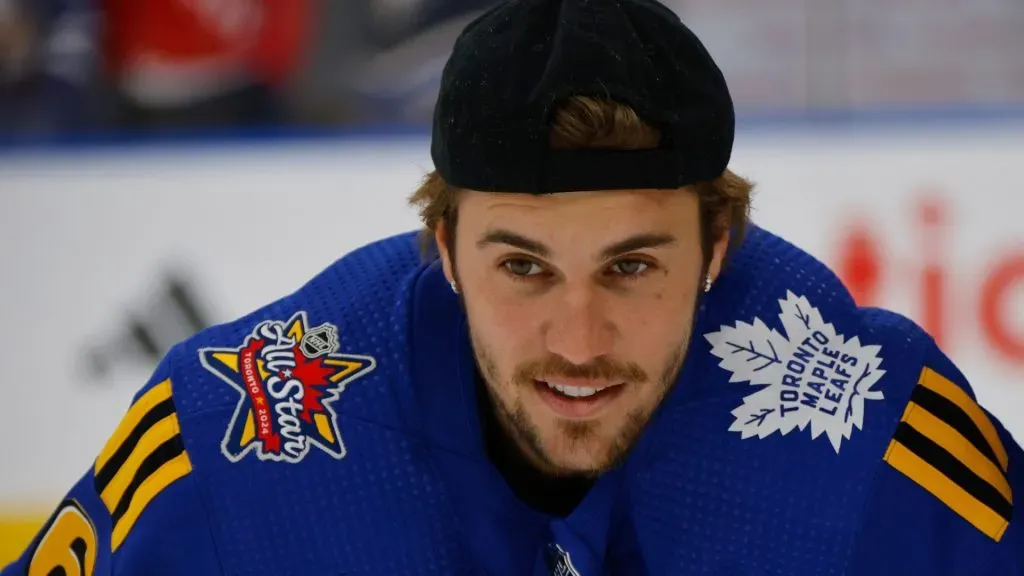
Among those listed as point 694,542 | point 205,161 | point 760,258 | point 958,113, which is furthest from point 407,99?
point 694,542

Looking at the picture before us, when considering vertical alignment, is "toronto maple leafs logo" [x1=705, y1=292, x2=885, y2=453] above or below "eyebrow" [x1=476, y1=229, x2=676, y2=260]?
below

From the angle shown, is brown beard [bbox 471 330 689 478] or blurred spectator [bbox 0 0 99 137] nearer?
brown beard [bbox 471 330 689 478]

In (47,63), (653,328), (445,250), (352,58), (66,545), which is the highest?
(47,63)

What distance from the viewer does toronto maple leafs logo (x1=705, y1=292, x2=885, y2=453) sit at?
1.58 meters

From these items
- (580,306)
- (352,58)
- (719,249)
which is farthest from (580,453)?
(352,58)

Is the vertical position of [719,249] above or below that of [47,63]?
below

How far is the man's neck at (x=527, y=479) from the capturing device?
1.66 meters

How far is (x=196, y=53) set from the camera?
134 inches

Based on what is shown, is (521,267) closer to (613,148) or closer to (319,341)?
(613,148)

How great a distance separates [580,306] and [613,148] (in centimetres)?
15

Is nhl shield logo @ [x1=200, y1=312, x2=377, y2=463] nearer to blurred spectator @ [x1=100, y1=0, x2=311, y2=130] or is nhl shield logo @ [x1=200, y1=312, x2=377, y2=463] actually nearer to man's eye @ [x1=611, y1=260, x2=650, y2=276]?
man's eye @ [x1=611, y1=260, x2=650, y2=276]

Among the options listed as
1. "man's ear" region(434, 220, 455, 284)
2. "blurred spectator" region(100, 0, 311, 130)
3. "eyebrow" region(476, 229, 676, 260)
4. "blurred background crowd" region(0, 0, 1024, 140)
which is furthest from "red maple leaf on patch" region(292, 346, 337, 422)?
"blurred spectator" region(100, 0, 311, 130)

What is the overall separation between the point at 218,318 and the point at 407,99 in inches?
24.3

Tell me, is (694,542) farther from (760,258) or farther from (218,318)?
(218,318)
